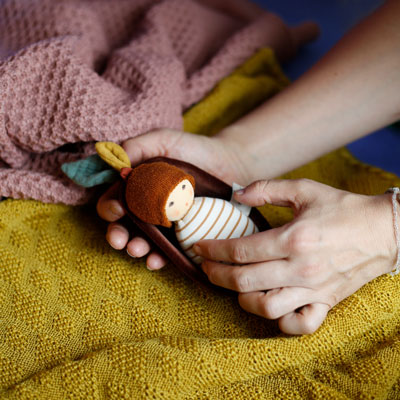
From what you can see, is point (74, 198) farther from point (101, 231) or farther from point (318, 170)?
point (318, 170)

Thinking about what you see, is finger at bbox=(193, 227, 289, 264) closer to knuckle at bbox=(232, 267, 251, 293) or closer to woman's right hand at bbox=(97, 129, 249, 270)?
knuckle at bbox=(232, 267, 251, 293)

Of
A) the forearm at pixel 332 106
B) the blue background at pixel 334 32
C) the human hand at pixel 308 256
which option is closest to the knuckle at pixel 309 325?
the human hand at pixel 308 256

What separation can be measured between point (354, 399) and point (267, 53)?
88 cm

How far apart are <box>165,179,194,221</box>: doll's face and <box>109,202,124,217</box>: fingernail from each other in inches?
4.0

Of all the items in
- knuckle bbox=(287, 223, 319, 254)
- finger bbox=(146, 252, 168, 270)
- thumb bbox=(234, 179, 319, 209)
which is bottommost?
finger bbox=(146, 252, 168, 270)

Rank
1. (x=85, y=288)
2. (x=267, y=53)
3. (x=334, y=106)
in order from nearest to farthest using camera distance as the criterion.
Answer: (x=85, y=288), (x=334, y=106), (x=267, y=53)

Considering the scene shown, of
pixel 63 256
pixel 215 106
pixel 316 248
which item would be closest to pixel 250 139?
pixel 215 106

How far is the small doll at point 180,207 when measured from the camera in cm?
60

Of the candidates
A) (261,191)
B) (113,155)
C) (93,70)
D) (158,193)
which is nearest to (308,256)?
(261,191)

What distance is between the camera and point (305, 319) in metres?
0.61

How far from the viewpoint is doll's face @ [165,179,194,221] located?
607mm

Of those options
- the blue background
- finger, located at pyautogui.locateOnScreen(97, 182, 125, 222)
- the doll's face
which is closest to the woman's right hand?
finger, located at pyautogui.locateOnScreen(97, 182, 125, 222)

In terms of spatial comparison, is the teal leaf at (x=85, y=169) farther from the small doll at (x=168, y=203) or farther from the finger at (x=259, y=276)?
the finger at (x=259, y=276)

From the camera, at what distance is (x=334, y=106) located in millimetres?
872
